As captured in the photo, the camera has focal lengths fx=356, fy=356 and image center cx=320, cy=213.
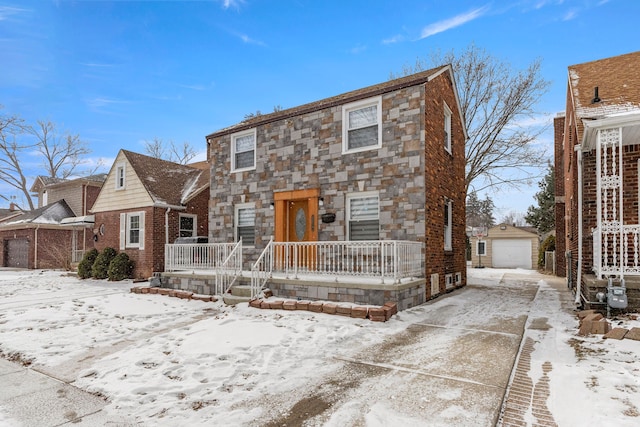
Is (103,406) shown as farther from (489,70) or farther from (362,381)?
(489,70)

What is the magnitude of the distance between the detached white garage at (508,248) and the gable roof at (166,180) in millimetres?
19075

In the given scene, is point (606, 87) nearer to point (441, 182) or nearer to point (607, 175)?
point (607, 175)

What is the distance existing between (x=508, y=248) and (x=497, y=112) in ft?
39.0

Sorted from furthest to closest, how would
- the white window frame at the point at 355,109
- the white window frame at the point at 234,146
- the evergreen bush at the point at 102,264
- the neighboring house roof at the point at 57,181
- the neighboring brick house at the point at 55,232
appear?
the neighboring house roof at the point at 57,181 → the neighboring brick house at the point at 55,232 → the evergreen bush at the point at 102,264 → the white window frame at the point at 234,146 → the white window frame at the point at 355,109

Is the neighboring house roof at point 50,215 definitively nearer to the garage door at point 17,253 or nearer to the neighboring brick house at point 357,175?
the garage door at point 17,253

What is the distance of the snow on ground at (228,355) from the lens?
3185 mm

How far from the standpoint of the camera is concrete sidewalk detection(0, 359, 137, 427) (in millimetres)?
3042

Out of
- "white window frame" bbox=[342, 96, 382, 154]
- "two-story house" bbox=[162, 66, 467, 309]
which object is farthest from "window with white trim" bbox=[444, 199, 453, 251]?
"white window frame" bbox=[342, 96, 382, 154]

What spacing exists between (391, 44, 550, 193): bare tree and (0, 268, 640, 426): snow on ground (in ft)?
39.1

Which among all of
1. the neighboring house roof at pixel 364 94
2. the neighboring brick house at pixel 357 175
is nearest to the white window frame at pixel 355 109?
the neighboring brick house at pixel 357 175

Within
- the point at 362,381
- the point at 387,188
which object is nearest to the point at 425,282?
the point at 387,188

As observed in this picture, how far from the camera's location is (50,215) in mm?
22016

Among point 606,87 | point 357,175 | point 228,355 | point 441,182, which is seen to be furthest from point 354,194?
point 606,87

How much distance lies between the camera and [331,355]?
15.3 ft
